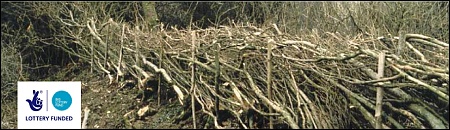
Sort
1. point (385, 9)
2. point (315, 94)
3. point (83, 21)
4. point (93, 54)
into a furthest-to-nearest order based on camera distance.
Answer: point (385, 9) → point (83, 21) → point (93, 54) → point (315, 94)

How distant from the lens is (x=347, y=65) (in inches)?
216

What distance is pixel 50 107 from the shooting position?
240 inches

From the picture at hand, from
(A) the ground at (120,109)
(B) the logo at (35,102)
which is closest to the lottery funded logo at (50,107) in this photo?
(B) the logo at (35,102)

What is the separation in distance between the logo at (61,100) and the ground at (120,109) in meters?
0.29

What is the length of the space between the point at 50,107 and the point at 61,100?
148 mm

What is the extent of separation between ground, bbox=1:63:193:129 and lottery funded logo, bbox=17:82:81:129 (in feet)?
0.73

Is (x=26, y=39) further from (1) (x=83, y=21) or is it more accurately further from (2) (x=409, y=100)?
(2) (x=409, y=100)

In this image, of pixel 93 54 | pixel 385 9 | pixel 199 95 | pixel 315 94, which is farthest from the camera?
pixel 385 9

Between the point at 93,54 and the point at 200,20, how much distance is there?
15.2 ft

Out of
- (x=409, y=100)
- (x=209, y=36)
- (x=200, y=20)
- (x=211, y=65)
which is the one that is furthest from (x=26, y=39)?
(x=409, y=100)

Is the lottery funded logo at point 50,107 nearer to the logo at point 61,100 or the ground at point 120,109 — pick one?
the logo at point 61,100

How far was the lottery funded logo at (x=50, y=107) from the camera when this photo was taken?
5.99 meters

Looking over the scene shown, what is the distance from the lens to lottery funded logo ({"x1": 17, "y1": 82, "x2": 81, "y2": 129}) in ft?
19.7

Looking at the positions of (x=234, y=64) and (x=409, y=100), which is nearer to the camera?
(x=409, y=100)
